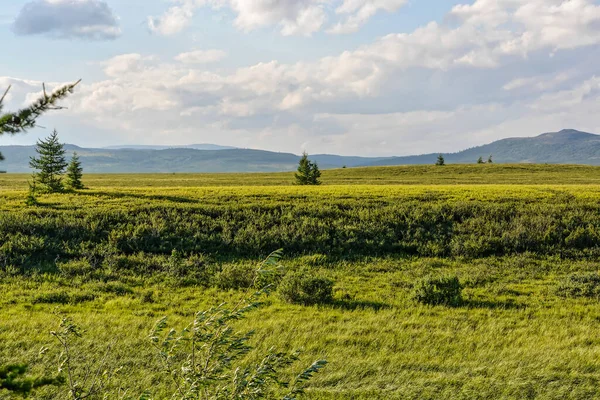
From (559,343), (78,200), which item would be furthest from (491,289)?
(78,200)

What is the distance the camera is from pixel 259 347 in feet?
36.8

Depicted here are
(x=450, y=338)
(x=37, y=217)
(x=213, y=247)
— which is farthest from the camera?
(x=37, y=217)

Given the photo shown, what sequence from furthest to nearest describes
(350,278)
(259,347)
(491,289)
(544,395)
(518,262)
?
1. (518,262)
2. (350,278)
3. (491,289)
4. (259,347)
5. (544,395)

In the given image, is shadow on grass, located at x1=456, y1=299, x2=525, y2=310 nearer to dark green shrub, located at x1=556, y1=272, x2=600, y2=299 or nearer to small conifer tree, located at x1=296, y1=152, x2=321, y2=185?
dark green shrub, located at x1=556, y1=272, x2=600, y2=299

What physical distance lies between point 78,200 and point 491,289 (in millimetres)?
30886

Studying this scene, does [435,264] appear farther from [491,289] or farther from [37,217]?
[37,217]

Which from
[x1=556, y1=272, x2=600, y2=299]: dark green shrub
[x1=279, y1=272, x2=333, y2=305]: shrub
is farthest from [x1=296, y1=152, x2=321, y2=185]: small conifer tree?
[x1=279, y1=272, x2=333, y2=305]: shrub

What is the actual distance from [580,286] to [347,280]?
32.7 ft

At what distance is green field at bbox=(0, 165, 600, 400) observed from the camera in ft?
32.2

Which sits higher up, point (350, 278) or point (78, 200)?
point (78, 200)

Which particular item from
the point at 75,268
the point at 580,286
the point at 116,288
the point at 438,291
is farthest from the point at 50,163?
the point at 580,286

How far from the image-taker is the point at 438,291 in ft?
53.9

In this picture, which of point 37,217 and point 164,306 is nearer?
point 164,306

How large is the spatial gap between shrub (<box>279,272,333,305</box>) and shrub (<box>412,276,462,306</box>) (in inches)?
137
